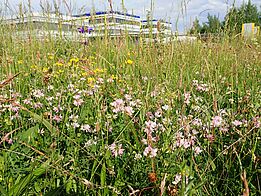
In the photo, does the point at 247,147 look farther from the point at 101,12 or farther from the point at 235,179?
the point at 101,12

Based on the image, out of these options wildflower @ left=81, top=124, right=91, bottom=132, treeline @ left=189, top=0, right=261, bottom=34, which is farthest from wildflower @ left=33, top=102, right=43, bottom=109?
treeline @ left=189, top=0, right=261, bottom=34

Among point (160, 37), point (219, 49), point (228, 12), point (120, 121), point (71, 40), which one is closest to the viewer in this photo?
point (120, 121)

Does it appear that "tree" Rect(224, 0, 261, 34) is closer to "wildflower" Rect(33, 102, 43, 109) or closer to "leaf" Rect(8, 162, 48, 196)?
"wildflower" Rect(33, 102, 43, 109)

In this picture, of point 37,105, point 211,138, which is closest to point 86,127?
point 37,105

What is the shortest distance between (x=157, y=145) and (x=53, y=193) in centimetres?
43

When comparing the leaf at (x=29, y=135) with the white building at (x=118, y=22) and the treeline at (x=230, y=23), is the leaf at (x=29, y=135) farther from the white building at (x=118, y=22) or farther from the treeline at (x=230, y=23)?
the white building at (x=118, y=22)

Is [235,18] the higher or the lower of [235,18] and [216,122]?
the higher

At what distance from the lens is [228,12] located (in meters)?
2.29

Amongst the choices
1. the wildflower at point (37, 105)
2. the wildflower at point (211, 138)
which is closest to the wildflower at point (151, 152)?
the wildflower at point (211, 138)

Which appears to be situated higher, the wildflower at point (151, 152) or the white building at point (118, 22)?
the white building at point (118, 22)

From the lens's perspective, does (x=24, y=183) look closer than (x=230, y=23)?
Yes

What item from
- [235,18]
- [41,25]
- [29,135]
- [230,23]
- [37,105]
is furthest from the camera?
[41,25]

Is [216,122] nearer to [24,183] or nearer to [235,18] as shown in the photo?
[24,183]

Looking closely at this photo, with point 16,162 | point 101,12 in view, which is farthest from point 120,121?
point 101,12
